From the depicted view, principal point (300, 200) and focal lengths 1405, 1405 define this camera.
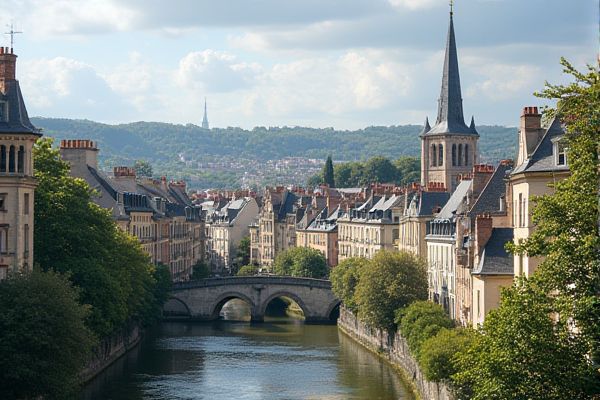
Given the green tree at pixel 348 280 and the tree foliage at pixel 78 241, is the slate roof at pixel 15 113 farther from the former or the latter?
the green tree at pixel 348 280

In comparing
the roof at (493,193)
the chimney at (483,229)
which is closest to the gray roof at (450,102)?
the roof at (493,193)

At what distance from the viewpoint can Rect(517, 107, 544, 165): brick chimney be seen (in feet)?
184

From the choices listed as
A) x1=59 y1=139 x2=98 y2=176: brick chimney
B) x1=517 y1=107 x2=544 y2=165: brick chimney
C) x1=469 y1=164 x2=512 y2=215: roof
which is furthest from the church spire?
x1=517 y1=107 x2=544 y2=165: brick chimney

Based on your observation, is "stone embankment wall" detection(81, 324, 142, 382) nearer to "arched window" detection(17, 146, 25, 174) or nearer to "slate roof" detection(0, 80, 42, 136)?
"arched window" detection(17, 146, 25, 174)

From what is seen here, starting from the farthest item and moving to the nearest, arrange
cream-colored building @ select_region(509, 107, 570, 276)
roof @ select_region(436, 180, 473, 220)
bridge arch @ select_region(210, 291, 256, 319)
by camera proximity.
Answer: bridge arch @ select_region(210, 291, 256, 319) < roof @ select_region(436, 180, 473, 220) < cream-colored building @ select_region(509, 107, 570, 276)

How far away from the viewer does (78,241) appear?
75.5m

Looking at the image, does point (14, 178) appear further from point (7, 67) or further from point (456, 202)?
point (456, 202)

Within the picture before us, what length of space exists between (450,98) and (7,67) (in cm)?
8678

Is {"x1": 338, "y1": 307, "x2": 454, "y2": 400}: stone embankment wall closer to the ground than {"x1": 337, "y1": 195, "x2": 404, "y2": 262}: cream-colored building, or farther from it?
closer to the ground

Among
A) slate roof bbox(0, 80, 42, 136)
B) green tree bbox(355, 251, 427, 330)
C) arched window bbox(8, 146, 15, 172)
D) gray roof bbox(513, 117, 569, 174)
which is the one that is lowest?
green tree bbox(355, 251, 427, 330)

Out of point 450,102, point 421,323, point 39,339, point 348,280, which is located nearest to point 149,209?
point 348,280

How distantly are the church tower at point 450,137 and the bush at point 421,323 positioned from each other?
220 feet

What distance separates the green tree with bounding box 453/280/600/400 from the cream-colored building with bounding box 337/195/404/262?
85.1 meters

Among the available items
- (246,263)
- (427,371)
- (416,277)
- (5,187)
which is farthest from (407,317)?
(246,263)
